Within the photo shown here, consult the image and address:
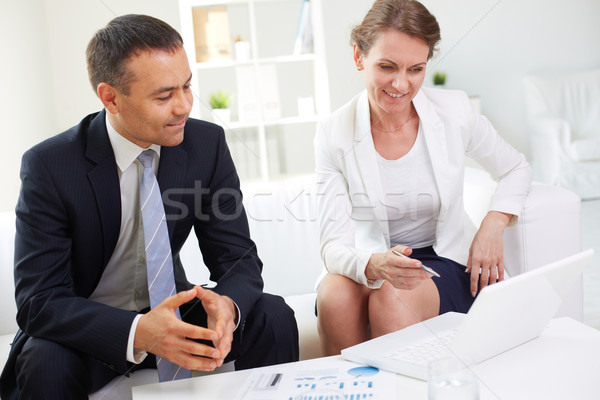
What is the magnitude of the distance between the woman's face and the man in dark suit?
40 cm

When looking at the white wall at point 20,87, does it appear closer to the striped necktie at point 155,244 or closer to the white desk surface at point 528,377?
the striped necktie at point 155,244

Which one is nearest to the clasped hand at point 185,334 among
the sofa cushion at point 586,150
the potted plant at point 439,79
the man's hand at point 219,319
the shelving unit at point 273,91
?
the man's hand at point 219,319

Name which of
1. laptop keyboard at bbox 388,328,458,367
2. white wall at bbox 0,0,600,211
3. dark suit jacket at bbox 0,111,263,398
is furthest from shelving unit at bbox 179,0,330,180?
laptop keyboard at bbox 388,328,458,367

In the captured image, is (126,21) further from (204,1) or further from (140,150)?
(204,1)

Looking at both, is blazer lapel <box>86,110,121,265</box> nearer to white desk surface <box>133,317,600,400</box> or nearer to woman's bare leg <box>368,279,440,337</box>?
white desk surface <box>133,317,600,400</box>

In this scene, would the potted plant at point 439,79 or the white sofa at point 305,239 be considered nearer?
the white sofa at point 305,239

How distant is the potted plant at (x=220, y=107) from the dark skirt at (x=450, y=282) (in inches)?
95.3

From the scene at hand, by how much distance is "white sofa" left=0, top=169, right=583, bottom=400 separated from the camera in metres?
1.60

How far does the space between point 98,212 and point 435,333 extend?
713 mm

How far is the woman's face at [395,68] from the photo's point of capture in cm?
144

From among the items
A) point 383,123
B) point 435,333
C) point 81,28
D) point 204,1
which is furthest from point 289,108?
point 435,333

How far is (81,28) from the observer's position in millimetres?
4375

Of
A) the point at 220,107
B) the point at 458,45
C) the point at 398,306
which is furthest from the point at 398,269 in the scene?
the point at 458,45

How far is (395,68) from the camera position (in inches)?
57.5
